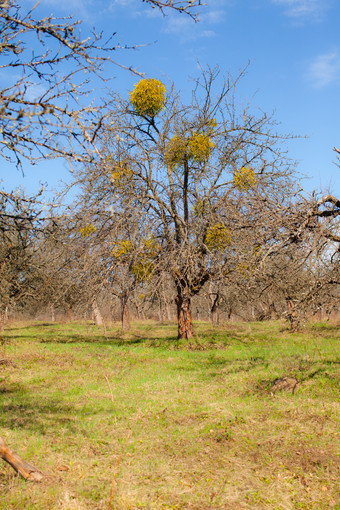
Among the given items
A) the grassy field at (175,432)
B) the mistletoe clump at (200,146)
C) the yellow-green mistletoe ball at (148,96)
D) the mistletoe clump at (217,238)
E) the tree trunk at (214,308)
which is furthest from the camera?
the tree trunk at (214,308)

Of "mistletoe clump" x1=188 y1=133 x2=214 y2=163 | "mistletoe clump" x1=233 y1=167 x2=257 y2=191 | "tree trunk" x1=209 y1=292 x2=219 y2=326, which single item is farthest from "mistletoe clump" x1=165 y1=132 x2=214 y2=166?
"tree trunk" x1=209 y1=292 x2=219 y2=326

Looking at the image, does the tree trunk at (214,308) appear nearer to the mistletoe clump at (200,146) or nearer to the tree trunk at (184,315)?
the tree trunk at (184,315)

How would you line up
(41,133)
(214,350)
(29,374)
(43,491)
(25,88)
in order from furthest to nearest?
(214,350)
(29,374)
(43,491)
(41,133)
(25,88)

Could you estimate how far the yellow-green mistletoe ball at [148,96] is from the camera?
581 inches

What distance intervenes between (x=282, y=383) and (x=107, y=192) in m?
9.75

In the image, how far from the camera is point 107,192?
15.5 m

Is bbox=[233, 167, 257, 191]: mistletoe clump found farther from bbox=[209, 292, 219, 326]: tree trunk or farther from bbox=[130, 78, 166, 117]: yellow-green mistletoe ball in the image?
bbox=[209, 292, 219, 326]: tree trunk

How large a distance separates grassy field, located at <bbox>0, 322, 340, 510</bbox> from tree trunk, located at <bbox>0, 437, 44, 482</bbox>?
0.08 metres

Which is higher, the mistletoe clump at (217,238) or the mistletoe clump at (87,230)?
the mistletoe clump at (87,230)

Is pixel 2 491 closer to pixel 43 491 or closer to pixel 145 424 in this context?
pixel 43 491

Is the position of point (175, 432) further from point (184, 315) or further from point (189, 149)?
point (189, 149)

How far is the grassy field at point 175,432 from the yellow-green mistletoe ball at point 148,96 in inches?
374

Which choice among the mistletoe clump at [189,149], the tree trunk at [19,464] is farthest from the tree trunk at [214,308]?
the tree trunk at [19,464]

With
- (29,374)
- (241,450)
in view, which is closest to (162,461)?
(241,450)
